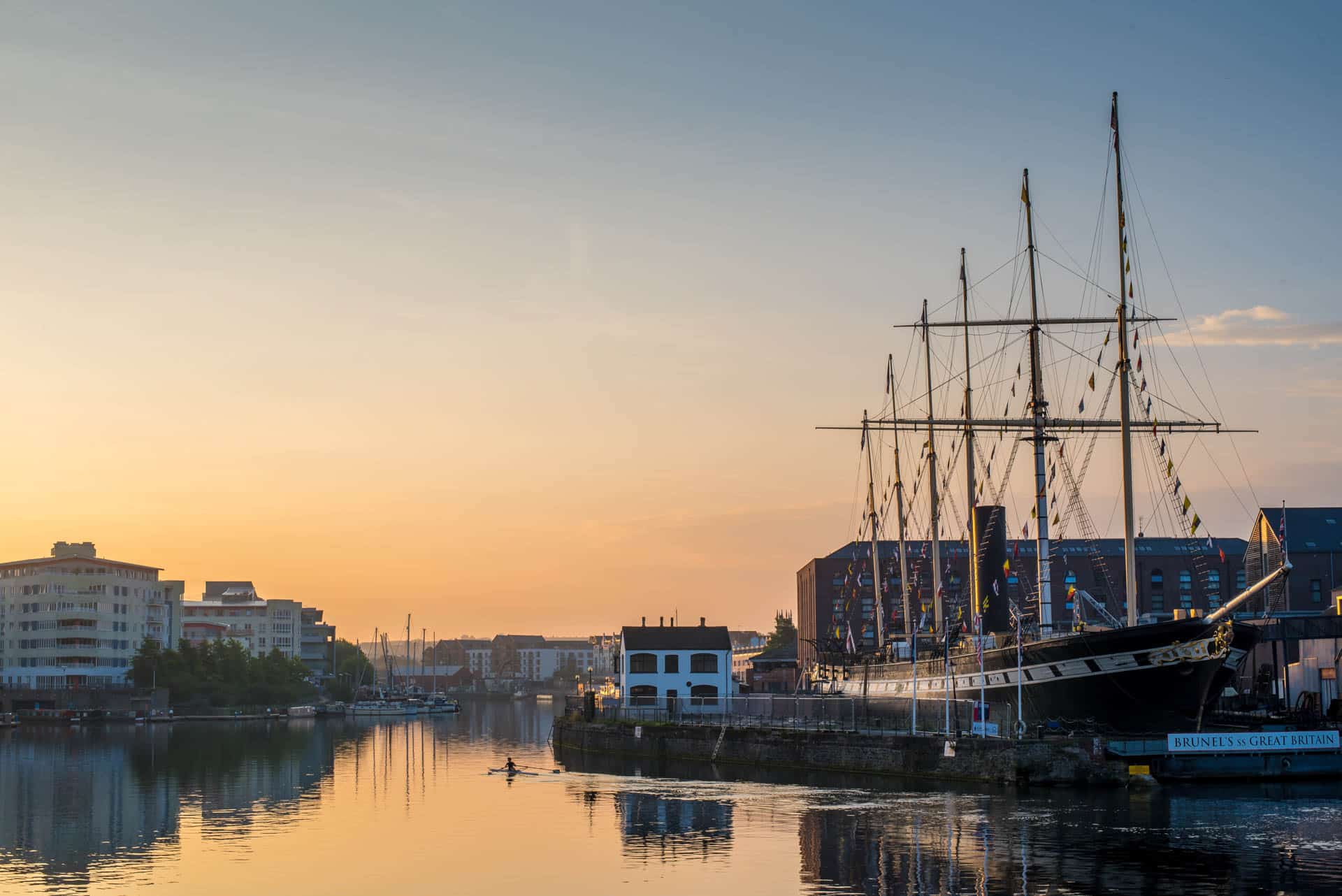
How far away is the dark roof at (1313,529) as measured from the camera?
14200 cm

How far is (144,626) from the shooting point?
633ft

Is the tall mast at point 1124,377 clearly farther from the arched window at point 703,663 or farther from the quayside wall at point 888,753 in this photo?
the arched window at point 703,663

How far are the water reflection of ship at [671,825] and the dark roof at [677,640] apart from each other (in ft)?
150

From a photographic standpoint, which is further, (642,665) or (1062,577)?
(1062,577)

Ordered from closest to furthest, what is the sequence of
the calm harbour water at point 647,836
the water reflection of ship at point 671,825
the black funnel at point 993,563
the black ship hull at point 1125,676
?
the calm harbour water at point 647,836
the water reflection of ship at point 671,825
the black ship hull at point 1125,676
the black funnel at point 993,563

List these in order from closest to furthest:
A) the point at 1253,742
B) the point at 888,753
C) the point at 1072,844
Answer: the point at 1072,844 → the point at 1253,742 → the point at 888,753

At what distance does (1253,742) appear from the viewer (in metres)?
61.8

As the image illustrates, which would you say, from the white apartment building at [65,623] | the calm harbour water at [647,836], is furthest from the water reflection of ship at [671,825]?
the white apartment building at [65,623]

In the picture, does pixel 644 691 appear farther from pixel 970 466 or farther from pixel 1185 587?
pixel 1185 587

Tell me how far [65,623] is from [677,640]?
104 meters

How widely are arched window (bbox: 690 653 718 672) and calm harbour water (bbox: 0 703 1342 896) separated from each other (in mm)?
31013

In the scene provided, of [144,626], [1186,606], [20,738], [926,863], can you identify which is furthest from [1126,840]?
[144,626]

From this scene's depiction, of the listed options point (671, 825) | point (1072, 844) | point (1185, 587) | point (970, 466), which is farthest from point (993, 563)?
point (1185, 587)

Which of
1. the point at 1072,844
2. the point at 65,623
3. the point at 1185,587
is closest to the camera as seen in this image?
the point at 1072,844
